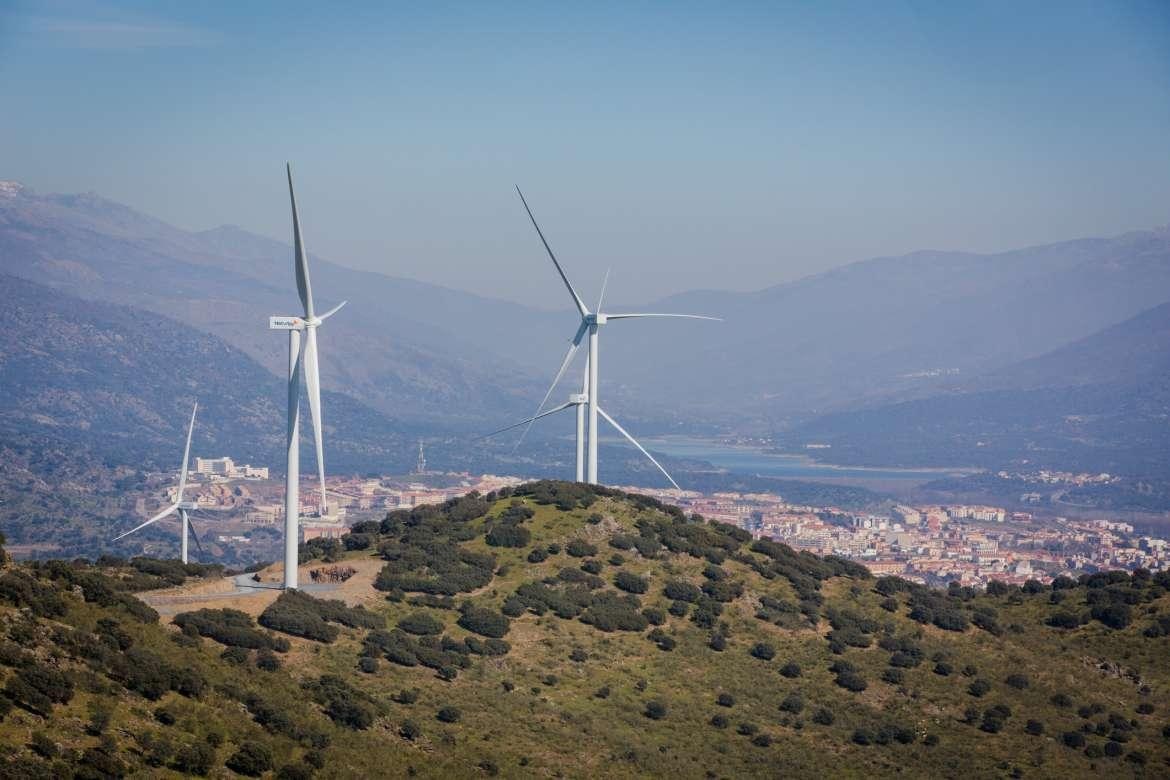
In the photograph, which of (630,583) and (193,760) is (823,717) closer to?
(630,583)

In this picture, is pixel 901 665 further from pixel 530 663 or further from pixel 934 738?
pixel 530 663

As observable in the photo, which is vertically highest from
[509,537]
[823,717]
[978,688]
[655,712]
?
[509,537]

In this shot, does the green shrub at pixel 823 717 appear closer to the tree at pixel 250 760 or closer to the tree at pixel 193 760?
the tree at pixel 250 760

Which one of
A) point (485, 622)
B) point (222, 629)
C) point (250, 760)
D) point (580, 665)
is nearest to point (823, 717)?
point (580, 665)

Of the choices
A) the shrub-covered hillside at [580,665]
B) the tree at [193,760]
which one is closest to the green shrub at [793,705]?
the shrub-covered hillside at [580,665]

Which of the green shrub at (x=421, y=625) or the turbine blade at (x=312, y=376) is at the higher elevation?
the turbine blade at (x=312, y=376)

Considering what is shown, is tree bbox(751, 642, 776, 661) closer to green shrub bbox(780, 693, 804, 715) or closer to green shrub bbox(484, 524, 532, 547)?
green shrub bbox(780, 693, 804, 715)

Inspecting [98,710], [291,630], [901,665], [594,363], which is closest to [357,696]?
[291,630]

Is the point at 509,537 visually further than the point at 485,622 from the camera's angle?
Yes
